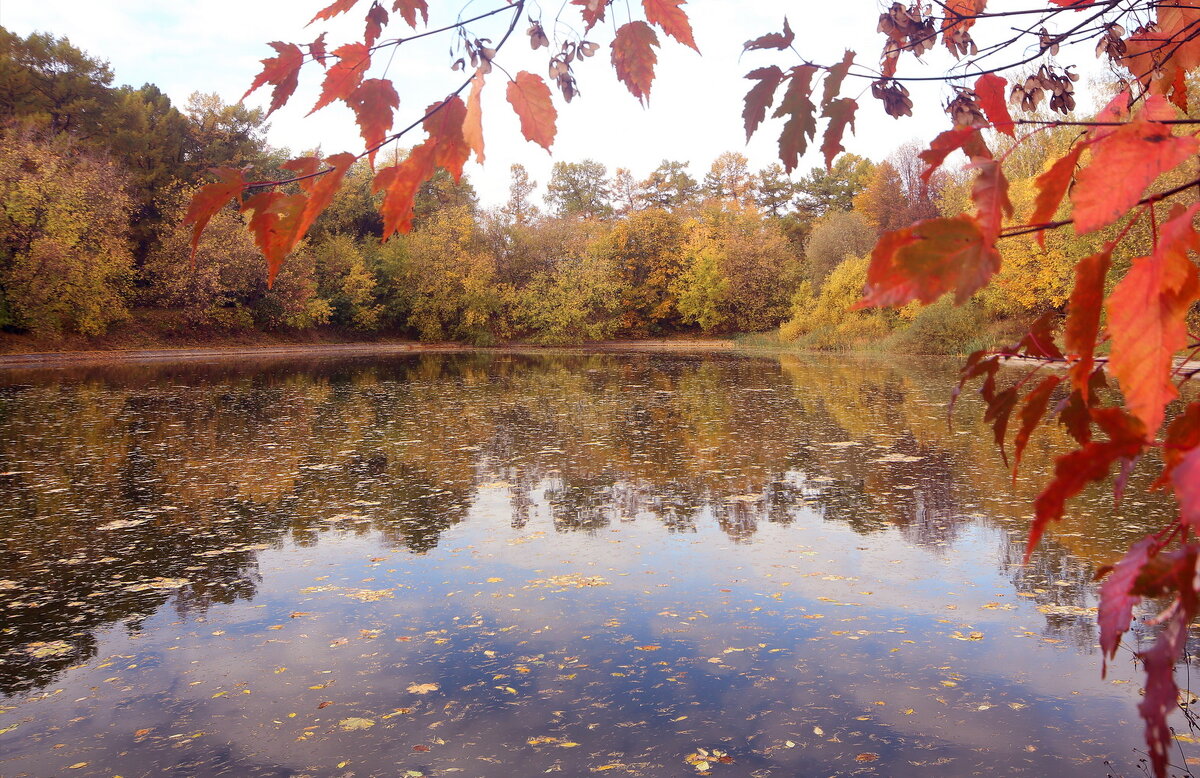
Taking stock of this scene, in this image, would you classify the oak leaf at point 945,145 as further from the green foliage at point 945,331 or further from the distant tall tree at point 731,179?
the distant tall tree at point 731,179

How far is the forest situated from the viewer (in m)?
26.2

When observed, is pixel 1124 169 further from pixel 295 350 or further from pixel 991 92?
pixel 295 350

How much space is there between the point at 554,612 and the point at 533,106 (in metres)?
3.36

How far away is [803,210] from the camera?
180 ft

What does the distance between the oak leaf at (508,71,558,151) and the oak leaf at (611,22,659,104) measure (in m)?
0.18

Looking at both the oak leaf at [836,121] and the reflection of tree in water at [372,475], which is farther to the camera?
the reflection of tree in water at [372,475]

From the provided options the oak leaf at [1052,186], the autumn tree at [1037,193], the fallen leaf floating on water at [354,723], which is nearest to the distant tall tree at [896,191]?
the fallen leaf floating on water at [354,723]

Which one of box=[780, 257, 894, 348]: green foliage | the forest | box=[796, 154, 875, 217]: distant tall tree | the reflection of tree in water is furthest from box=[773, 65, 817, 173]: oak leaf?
box=[796, 154, 875, 217]: distant tall tree

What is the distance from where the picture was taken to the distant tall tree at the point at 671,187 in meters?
58.0

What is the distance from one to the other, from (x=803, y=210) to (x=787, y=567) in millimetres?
52786

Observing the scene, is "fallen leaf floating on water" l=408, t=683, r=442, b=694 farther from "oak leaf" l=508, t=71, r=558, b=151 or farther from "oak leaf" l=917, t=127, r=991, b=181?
"oak leaf" l=917, t=127, r=991, b=181

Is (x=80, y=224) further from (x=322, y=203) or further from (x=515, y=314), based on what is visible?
(x=322, y=203)

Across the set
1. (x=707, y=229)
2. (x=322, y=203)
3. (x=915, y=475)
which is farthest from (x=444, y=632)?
(x=707, y=229)

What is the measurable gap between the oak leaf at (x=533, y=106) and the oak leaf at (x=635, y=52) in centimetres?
18
